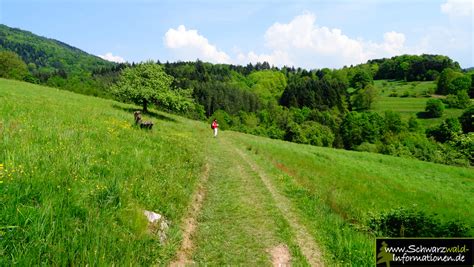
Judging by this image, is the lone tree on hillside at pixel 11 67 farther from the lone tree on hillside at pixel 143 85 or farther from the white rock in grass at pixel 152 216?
the white rock in grass at pixel 152 216

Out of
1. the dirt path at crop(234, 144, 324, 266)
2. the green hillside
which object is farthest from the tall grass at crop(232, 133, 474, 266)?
the dirt path at crop(234, 144, 324, 266)

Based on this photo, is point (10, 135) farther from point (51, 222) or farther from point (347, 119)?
point (347, 119)

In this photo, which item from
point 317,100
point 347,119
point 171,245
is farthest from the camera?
point 317,100

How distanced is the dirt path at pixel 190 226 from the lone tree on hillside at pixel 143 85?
86.2 feet

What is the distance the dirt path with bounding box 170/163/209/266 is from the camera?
24.9 feet

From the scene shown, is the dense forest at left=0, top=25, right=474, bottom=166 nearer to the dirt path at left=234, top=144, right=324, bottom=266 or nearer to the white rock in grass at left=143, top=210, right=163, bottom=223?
the dirt path at left=234, top=144, right=324, bottom=266

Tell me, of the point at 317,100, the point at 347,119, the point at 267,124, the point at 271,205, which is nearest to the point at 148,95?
the point at 271,205

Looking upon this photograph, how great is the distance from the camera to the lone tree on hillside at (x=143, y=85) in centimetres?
3762

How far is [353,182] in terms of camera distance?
26031 millimetres

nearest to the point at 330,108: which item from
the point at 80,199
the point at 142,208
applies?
the point at 142,208

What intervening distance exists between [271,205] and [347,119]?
109720mm

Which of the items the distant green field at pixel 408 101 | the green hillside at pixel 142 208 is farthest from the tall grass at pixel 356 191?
the distant green field at pixel 408 101

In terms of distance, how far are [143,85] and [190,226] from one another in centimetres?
3273

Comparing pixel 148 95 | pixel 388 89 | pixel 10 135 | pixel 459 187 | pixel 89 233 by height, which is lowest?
pixel 459 187
